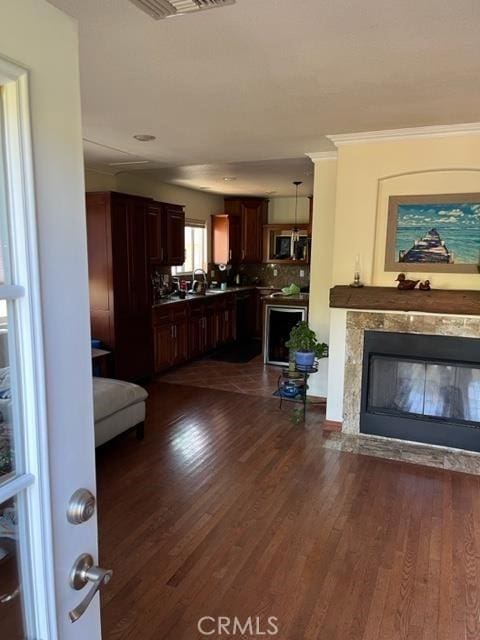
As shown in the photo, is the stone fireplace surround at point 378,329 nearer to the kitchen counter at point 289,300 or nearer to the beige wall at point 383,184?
the beige wall at point 383,184

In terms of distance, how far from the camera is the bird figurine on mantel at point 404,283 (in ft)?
12.0

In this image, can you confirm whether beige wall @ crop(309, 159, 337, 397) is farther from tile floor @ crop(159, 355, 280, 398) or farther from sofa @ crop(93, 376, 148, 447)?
sofa @ crop(93, 376, 148, 447)

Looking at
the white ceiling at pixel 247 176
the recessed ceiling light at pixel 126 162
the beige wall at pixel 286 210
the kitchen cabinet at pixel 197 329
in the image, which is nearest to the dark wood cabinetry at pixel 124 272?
the recessed ceiling light at pixel 126 162

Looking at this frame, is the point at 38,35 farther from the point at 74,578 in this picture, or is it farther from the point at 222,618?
the point at 222,618

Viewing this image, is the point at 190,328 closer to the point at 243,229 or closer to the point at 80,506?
the point at 243,229

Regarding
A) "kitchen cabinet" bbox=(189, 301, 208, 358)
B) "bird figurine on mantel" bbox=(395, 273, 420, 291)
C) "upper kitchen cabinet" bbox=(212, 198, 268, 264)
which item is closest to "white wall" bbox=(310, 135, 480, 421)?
"bird figurine on mantel" bbox=(395, 273, 420, 291)

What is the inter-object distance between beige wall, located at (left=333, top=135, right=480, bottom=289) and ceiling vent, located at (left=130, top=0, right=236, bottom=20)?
241cm

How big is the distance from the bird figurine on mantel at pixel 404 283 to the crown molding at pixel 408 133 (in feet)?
3.64

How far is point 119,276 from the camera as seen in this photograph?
498cm

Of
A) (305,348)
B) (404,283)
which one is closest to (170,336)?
(305,348)

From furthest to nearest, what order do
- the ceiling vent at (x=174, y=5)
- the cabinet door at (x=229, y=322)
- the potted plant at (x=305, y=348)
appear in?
the cabinet door at (x=229, y=322), the potted plant at (x=305, y=348), the ceiling vent at (x=174, y=5)

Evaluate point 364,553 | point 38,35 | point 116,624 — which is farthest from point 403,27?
point 116,624

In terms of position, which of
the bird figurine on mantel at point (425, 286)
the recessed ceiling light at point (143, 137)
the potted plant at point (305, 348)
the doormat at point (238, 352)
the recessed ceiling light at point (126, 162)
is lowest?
the doormat at point (238, 352)

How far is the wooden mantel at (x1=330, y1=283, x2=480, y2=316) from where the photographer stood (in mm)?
3395
